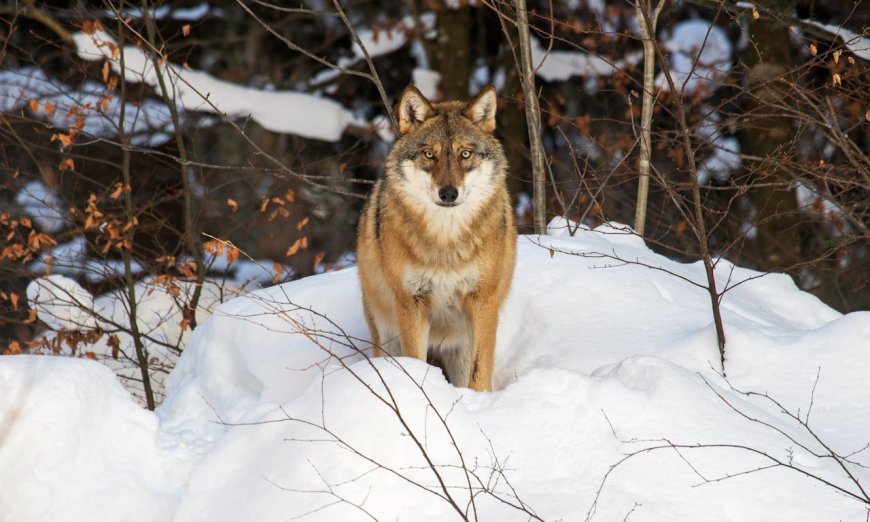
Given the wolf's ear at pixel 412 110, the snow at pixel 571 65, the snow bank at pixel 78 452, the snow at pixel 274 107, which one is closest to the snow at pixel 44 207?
the snow at pixel 274 107

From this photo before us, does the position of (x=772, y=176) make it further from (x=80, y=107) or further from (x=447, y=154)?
(x=80, y=107)

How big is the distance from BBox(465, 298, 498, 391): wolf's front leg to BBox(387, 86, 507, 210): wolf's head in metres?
0.62

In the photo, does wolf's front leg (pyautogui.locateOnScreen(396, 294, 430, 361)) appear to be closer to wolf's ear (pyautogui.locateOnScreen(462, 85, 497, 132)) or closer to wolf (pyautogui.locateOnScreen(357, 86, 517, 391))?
wolf (pyautogui.locateOnScreen(357, 86, 517, 391))

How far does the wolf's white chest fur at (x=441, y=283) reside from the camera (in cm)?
538

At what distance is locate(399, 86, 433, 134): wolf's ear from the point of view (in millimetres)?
5543

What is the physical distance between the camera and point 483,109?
568 cm

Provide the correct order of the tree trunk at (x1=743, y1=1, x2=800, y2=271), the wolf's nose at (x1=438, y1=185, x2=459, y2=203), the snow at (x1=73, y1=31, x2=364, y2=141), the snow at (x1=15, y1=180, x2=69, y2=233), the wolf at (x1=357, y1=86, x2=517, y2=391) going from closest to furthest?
the wolf's nose at (x1=438, y1=185, x2=459, y2=203), the wolf at (x1=357, y1=86, x2=517, y2=391), the snow at (x1=15, y1=180, x2=69, y2=233), the tree trunk at (x1=743, y1=1, x2=800, y2=271), the snow at (x1=73, y1=31, x2=364, y2=141)

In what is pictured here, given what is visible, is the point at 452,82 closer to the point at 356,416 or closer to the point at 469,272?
the point at 469,272

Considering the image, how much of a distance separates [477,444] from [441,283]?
1742 mm

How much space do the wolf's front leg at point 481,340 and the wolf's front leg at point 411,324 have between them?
11.8 inches

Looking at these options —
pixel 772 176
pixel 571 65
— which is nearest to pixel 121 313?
pixel 772 176

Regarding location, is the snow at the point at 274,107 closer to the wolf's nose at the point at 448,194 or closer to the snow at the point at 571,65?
the snow at the point at 571,65

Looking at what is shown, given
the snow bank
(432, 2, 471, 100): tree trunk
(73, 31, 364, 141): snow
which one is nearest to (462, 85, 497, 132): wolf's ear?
the snow bank

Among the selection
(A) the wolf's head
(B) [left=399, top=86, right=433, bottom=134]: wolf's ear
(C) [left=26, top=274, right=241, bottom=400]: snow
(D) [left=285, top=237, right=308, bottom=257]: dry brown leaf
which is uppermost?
(B) [left=399, top=86, right=433, bottom=134]: wolf's ear
